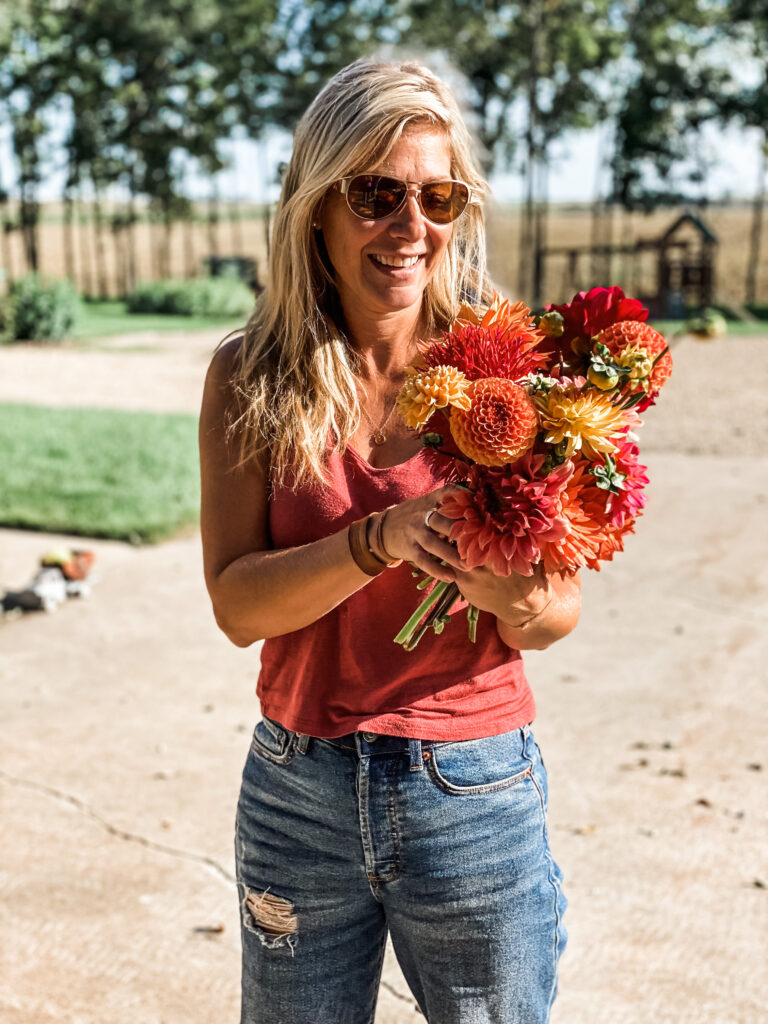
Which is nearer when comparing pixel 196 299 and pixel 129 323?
pixel 129 323

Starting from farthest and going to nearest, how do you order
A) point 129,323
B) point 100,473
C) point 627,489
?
1. point 129,323
2. point 100,473
3. point 627,489

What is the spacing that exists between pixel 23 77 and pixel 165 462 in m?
37.0

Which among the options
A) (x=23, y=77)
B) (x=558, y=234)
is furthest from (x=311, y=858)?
(x=558, y=234)

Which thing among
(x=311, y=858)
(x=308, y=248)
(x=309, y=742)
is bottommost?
(x=311, y=858)

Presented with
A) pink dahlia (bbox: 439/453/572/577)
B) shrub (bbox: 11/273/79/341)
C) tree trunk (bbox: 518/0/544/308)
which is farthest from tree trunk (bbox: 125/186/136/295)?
pink dahlia (bbox: 439/453/572/577)

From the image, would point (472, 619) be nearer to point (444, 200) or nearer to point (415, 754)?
point (415, 754)

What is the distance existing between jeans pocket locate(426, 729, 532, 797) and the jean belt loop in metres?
0.02

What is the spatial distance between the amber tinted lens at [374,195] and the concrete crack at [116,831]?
243 cm

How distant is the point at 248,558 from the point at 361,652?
0.78ft

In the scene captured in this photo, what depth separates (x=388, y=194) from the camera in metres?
1.82

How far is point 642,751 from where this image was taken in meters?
4.73

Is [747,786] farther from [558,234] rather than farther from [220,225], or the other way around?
[220,225]

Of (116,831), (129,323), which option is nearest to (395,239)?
(116,831)

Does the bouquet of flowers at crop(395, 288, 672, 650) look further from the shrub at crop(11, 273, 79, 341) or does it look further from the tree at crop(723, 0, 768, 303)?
the tree at crop(723, 0, 768, 303)
